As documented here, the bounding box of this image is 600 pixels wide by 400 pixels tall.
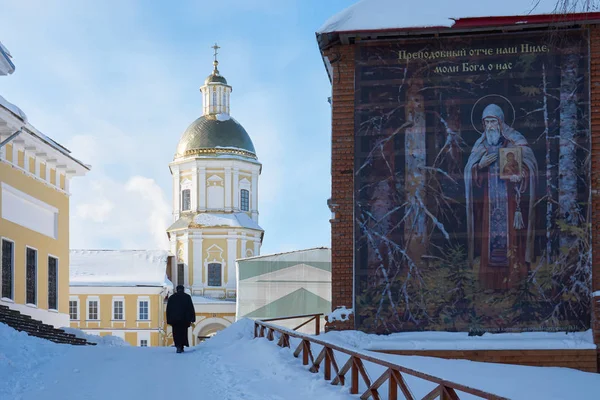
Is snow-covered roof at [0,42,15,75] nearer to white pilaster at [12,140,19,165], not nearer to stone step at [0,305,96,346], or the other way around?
white pilaster at [12,140,19,165]

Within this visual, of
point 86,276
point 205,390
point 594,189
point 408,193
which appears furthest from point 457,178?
point 86,276

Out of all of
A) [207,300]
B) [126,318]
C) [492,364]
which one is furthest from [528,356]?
[207,300]

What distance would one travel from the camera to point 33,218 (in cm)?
3278

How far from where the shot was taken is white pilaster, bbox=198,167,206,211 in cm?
7144

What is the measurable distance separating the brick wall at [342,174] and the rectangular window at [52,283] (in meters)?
16.7

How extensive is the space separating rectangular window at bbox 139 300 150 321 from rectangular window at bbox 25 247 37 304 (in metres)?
32.0

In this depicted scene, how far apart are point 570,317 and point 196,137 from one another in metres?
54.0

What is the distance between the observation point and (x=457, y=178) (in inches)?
835

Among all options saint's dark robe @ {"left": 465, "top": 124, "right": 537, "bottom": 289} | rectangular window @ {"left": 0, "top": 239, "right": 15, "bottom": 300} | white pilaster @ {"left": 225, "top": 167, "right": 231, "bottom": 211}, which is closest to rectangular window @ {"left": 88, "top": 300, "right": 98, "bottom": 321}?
white pilaster @ {"left": 225, "top": 167, "right": 231, "bottom": 211}

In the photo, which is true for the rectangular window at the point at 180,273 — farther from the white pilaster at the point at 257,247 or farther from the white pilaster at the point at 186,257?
the white pilaster at the point at 257,247

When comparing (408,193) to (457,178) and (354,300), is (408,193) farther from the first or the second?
(354,300)

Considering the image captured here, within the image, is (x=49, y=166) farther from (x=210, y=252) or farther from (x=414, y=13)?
(x=210, y=252)

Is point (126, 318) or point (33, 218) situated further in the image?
point (126, 318)

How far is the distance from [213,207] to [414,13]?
51.6 meters
